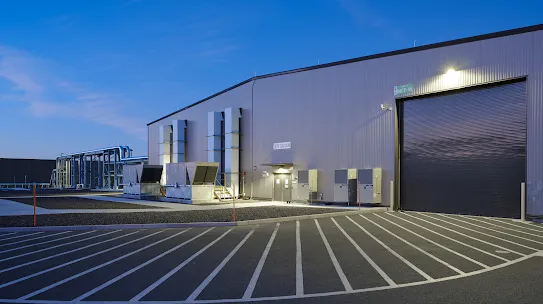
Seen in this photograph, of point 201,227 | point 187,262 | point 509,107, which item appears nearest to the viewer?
point 187,262

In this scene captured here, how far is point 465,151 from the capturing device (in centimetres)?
2064

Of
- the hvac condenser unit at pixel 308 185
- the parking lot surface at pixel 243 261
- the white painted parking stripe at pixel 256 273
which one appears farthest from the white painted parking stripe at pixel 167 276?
the hvac condenser unit at pixel 308 185

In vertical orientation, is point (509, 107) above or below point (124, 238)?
Result: above

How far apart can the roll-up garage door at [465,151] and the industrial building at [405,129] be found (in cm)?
5

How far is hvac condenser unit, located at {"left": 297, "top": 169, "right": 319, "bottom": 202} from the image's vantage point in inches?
1054

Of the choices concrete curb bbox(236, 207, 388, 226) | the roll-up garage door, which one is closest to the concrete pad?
concrete curb bbox(236, 207, 388, 226)

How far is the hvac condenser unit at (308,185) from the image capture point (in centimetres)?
2676

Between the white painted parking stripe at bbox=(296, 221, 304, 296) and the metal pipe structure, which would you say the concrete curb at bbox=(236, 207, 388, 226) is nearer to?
the white painted parking stripe at bbox=(296, 221, 304, 296)

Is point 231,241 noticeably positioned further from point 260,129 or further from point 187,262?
point 260,129

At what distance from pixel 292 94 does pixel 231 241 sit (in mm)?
19256

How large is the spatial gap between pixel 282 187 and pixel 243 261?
A: 20.8m

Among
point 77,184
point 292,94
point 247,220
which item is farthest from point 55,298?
point 77,184

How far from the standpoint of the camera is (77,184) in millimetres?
65312

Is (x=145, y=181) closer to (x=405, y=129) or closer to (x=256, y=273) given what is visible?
(x=405, y=129)
